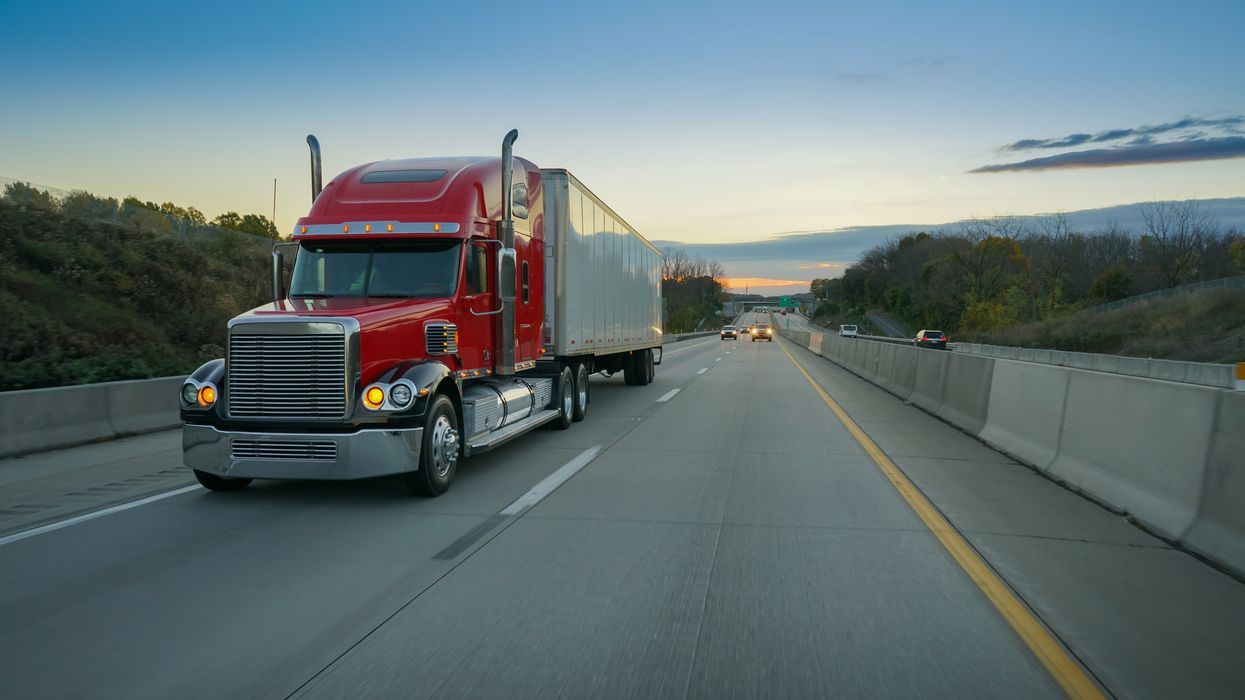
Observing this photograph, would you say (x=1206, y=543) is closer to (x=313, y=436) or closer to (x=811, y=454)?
(x=811, y=454)

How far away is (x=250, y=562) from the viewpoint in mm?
6016

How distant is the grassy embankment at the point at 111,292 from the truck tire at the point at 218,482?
757 cm

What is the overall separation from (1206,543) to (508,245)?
286 inches

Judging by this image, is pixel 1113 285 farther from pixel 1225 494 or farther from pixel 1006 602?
pixel 1006 602

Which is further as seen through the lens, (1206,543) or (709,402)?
(709,402)

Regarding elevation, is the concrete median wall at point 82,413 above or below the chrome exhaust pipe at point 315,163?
below

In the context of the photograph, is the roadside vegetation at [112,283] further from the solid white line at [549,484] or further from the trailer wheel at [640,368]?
the trailer wheel at [640,368]

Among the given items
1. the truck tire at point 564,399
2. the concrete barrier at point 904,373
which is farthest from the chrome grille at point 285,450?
the concrete barrier at point 904,373

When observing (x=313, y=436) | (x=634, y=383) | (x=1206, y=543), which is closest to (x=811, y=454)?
(x=1206, y=543)

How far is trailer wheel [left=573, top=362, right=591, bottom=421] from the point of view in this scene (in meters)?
14.4

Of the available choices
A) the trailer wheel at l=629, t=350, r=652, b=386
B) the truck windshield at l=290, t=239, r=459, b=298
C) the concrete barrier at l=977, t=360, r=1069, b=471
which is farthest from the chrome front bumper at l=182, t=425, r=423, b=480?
the trailer wheel at l=629, t=350, r=652, b=386

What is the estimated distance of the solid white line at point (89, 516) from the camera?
262 inches

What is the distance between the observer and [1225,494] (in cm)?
612

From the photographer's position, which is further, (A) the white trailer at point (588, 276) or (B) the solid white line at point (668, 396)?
(B) the solid white line at point (668, 396)
